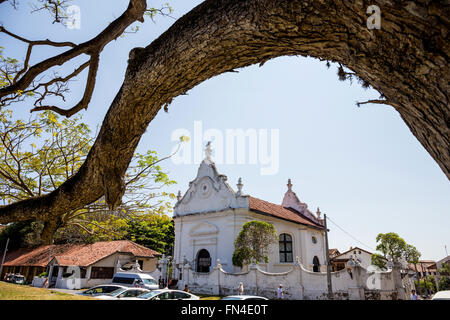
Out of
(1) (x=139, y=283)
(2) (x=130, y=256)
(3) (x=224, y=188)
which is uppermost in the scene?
(3) (x=224, y=188)

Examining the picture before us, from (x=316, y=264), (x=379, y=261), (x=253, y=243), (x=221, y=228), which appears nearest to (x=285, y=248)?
(x=316, y=264)

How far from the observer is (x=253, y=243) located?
20.2 m

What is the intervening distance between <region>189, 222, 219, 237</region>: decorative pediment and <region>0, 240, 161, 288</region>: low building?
6703 mm

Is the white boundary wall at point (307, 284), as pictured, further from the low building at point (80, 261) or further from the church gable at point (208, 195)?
the low building at point (80, 261)

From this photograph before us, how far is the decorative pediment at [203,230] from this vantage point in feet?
78.3

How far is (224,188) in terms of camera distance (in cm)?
2486

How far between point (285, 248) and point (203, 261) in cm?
777

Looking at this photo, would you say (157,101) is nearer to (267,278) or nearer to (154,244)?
(267,278)

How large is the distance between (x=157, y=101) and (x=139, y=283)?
1927 centimetres

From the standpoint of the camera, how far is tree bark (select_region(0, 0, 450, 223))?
163cm

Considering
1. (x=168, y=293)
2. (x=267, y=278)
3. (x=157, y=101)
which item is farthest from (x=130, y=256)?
(x=157, y=101)

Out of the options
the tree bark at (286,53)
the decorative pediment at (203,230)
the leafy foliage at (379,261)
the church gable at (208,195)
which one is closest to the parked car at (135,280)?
the decorative pediment at (203,230)

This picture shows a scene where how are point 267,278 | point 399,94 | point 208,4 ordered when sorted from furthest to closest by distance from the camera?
point 267,278, point 208,4, point 399,94

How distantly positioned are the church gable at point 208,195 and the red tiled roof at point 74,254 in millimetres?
8445
